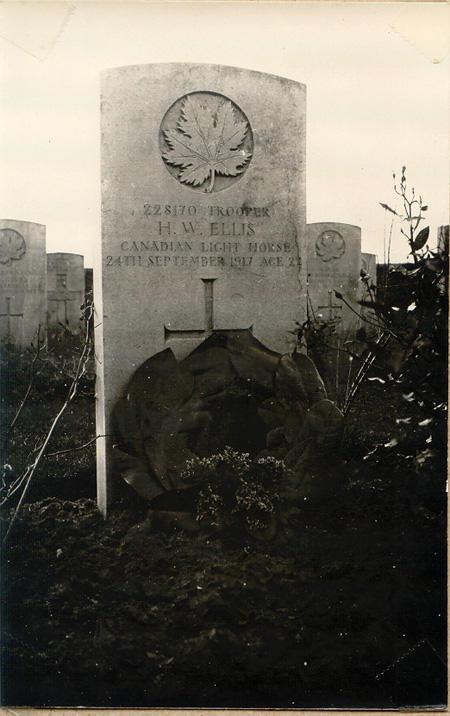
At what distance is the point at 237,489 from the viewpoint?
3539 millimetres

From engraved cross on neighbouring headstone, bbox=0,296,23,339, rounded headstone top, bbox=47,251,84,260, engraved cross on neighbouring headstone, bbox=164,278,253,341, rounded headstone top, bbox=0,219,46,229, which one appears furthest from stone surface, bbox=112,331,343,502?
rounded headstone top, bbox=0,219,46,229

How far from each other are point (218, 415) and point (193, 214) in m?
1.02

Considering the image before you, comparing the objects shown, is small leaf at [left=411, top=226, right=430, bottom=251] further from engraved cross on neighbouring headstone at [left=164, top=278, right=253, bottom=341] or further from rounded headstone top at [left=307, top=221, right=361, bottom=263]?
engraved cross on neighbouring headstone at [left=164, top=278, right=253, bottom=341]

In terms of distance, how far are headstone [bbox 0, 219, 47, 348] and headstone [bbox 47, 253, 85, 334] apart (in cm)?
14

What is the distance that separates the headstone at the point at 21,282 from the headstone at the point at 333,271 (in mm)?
1492

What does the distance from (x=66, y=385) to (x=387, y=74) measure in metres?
2.22

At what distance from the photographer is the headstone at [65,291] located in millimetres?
4266

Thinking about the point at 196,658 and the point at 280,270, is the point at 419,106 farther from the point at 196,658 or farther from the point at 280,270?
the point at 196,658

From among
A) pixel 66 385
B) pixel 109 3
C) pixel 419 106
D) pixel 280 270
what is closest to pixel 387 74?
pixel 419 106

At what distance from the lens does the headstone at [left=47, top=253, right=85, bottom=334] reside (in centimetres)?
427

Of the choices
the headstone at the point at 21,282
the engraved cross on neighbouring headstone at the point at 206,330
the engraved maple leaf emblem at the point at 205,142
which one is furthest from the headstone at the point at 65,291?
the engraved maple leaf emblem at the point at 205,142

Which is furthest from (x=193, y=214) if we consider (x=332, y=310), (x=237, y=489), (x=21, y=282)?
(x=237, y=489)

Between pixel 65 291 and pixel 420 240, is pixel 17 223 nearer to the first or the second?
pixel 65 291

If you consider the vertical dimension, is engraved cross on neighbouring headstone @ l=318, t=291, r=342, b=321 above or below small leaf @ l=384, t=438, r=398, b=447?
above
